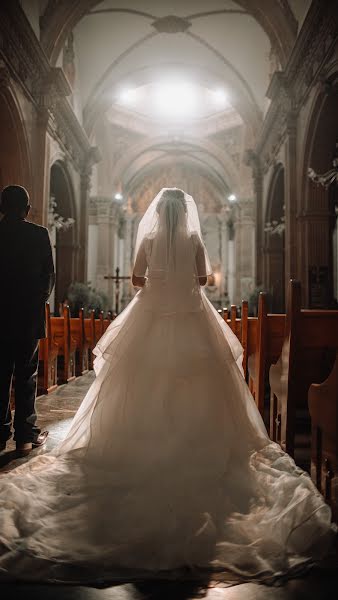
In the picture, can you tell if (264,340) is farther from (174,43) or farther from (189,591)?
(174,43)

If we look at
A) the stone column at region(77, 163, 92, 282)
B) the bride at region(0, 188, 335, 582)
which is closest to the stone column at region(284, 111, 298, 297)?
the stone column at region(77, 163, 92, 282)

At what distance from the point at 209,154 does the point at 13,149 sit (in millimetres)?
13915

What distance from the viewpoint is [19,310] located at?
3.19 m

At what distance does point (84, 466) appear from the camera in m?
2.49

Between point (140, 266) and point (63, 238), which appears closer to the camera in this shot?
point (140, 266)

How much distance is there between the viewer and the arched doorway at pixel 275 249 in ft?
44.6

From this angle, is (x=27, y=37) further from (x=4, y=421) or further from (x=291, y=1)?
(x=4, y=421)

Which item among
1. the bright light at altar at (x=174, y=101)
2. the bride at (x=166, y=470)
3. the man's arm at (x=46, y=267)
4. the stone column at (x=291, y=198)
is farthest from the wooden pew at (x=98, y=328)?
the bright light at altar at (x=174, y=101)

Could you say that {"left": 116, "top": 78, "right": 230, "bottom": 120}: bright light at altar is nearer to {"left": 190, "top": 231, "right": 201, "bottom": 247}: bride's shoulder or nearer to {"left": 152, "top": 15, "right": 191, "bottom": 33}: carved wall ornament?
{"left": 152, "top": 15, "right": 191, "bottom": 33}: carved wall ornament

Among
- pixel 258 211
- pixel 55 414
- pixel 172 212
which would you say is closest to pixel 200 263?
pixel 172 212

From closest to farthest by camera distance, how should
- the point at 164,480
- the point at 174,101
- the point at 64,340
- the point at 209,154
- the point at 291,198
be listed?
1. the point at 164,480
2. the point at 64,340
3. the point at 291,198
4. the point at 209,154
5. the point at 174,101

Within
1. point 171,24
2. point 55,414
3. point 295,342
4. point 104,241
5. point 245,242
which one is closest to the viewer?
point 295,342

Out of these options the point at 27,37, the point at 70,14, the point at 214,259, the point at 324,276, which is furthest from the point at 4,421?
the point at 214,259

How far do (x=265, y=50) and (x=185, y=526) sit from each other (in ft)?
46.5
